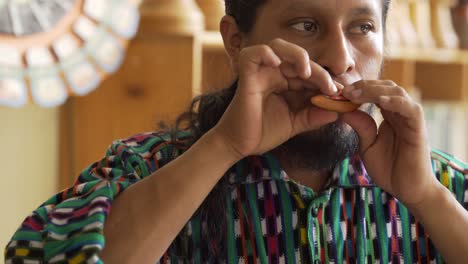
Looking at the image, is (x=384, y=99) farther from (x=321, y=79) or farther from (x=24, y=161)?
(x=24, y=161)

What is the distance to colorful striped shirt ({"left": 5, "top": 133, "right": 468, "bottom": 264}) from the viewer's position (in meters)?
0.98

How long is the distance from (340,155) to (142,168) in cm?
30

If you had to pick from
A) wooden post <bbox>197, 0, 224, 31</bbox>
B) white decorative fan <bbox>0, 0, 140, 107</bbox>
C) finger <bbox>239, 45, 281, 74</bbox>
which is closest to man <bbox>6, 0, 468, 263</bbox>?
finger <bbox>239, 45, 281, 74</bbox>

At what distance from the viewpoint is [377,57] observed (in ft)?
3.31

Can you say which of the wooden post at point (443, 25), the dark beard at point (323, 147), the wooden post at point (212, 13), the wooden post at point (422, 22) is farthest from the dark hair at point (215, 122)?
the wooden post at point (443, 25)

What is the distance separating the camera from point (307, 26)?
0.96 m

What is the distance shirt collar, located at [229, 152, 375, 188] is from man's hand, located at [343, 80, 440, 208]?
84 mm

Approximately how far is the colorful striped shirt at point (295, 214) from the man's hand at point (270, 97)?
15 centimetres

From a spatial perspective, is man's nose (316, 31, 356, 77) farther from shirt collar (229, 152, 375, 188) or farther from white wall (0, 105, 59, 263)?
white wall (0, 105, 59, 263)

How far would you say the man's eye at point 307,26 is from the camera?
3.13 feet

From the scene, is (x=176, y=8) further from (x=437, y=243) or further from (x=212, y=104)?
(x=437, y=243)

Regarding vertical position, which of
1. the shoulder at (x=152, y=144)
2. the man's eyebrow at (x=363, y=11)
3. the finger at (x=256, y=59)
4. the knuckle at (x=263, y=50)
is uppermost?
the man's eyebrow at (x=363, y=11)

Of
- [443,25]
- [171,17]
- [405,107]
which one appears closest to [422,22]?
[443,25]

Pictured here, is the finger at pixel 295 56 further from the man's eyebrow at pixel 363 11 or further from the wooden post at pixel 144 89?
the wooden post at pixel 144 89
